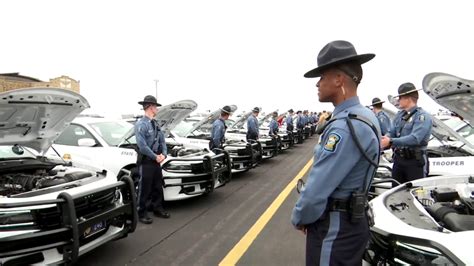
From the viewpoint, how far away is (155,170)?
567 cm

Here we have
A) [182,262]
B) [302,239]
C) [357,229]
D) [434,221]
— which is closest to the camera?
[357,229]

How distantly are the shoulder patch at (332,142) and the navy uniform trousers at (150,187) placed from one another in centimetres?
401

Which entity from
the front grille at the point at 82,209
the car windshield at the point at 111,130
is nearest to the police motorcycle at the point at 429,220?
the front grille at the point at 82,209

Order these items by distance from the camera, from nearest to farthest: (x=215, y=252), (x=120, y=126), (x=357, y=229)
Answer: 1. (x=357, y=229)
2. (x=215, y=252)
3. (x=120, y=126)

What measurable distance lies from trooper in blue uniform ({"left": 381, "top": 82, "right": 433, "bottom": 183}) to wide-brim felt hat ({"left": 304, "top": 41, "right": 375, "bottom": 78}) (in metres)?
3.03

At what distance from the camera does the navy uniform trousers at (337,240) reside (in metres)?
2.08

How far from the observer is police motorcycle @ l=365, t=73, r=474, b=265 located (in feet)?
6.98

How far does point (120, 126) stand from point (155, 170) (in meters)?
2.10

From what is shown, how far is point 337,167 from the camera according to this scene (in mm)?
2023

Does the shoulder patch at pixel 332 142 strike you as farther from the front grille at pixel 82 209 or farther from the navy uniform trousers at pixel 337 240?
the front grille at pixel 82 209

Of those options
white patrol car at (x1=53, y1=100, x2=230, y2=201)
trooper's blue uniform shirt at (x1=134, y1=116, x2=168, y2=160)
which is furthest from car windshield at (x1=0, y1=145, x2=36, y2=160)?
trooper's blue uniform shirt at (x1=134, y1=116, x2=168, y2=160)

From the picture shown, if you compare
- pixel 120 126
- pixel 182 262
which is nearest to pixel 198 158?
pixel 120 126

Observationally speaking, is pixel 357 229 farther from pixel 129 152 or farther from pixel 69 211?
pixel 129 152

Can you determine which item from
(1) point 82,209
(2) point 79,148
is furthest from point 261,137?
(1) point 82,209
